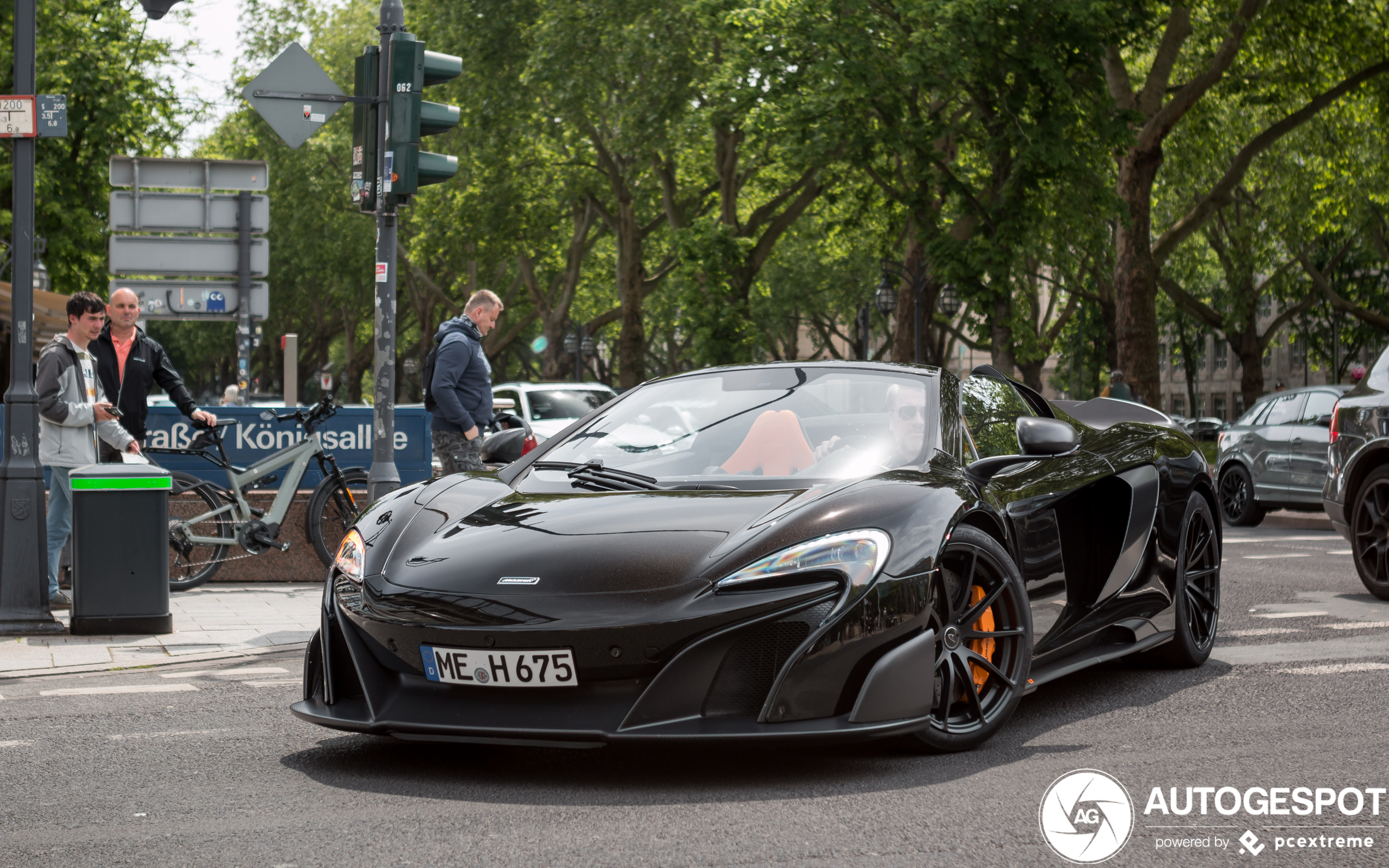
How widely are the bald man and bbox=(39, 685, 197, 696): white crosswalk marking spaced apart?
11.2 ft

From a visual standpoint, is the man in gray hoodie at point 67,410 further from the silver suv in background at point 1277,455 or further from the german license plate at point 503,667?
the silver suv in background at point 1277,455

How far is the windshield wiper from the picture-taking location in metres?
5.09

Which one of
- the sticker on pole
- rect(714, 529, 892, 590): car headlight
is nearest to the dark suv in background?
rect(714, 529, 892, 590): car headlight

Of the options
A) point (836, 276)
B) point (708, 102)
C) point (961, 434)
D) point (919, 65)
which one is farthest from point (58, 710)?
point (836, 276)

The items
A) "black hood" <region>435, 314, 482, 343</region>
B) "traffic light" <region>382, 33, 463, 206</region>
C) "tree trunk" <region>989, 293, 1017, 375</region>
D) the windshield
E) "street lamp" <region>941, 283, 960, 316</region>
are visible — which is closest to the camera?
the windshield

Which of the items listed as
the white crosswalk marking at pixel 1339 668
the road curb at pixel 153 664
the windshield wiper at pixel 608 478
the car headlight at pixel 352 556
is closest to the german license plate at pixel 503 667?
the car headlight at pixel 352 556

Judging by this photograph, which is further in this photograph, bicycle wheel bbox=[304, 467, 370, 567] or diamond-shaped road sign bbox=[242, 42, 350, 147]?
bicycle wheel bbox=[304, 467, 370, 567]

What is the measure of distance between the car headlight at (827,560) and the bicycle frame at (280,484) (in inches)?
270

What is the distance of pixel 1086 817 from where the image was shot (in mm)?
4078

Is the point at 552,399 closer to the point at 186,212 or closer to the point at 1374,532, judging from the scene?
the point at 186,212

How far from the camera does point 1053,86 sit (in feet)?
71.2

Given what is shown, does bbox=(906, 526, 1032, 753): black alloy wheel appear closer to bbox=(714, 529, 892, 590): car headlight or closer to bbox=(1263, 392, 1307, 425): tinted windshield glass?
bbox=(714, 529, 892, 590): car headlight

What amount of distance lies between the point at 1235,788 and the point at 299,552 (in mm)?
7924

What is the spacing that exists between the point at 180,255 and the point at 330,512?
3165 millimetres
